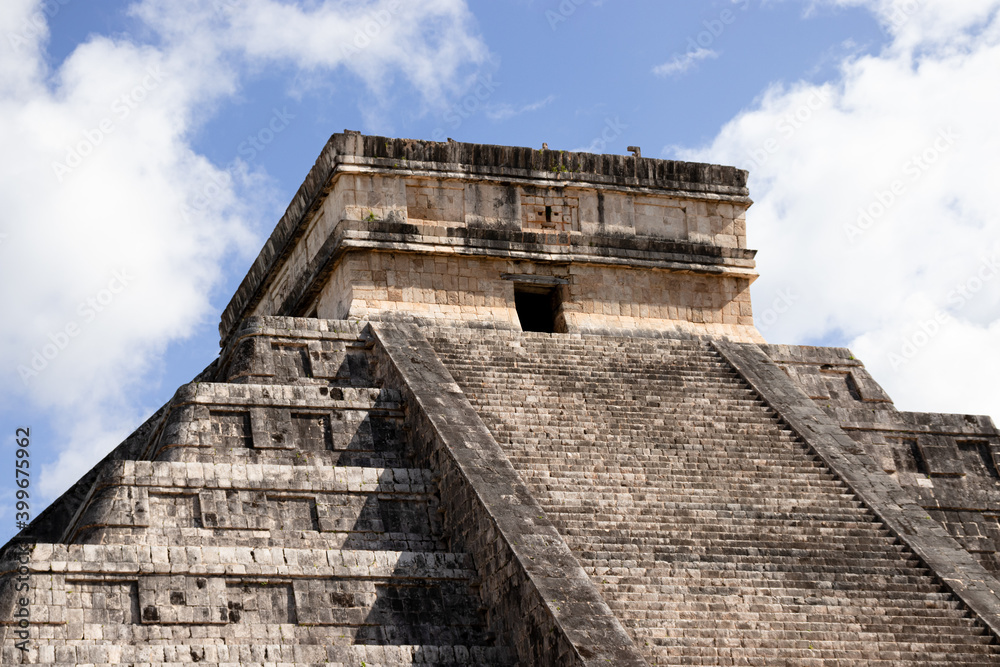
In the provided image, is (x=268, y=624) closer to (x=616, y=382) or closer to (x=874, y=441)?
(x=616, y=382)

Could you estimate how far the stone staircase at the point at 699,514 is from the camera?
11.8 metres

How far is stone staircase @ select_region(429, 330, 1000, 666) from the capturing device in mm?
11797

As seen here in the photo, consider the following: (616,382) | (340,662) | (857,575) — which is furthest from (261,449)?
(857,575)

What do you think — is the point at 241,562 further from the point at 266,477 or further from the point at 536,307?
the point at 536,307

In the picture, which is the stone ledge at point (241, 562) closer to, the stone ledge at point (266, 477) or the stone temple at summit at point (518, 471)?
the stone temple at summit at point (518, 471)

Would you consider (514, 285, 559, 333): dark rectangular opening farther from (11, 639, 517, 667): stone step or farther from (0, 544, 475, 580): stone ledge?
(11, 639, 517, 667): stone step

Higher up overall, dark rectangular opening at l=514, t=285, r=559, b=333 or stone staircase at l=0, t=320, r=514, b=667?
dark rectangular opening at l=514, t=285, r=559, b=333

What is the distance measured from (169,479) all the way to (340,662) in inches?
104

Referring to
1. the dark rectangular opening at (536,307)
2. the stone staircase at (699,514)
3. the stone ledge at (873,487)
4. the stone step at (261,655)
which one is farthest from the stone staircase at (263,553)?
the dark rectangular opening at (536,307)

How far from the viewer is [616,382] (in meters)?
16.2

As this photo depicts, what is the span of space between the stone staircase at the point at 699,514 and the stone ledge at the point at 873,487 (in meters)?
0.14


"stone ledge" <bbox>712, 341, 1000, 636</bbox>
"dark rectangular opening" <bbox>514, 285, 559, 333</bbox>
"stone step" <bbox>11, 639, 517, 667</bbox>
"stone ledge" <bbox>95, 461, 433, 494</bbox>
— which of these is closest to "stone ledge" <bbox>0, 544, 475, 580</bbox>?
"stone step" <bbox>11, 639, 517, 667</bbox>

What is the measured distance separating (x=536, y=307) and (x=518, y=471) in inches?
238

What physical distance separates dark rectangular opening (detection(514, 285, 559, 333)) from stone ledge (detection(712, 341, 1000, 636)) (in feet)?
7.24
